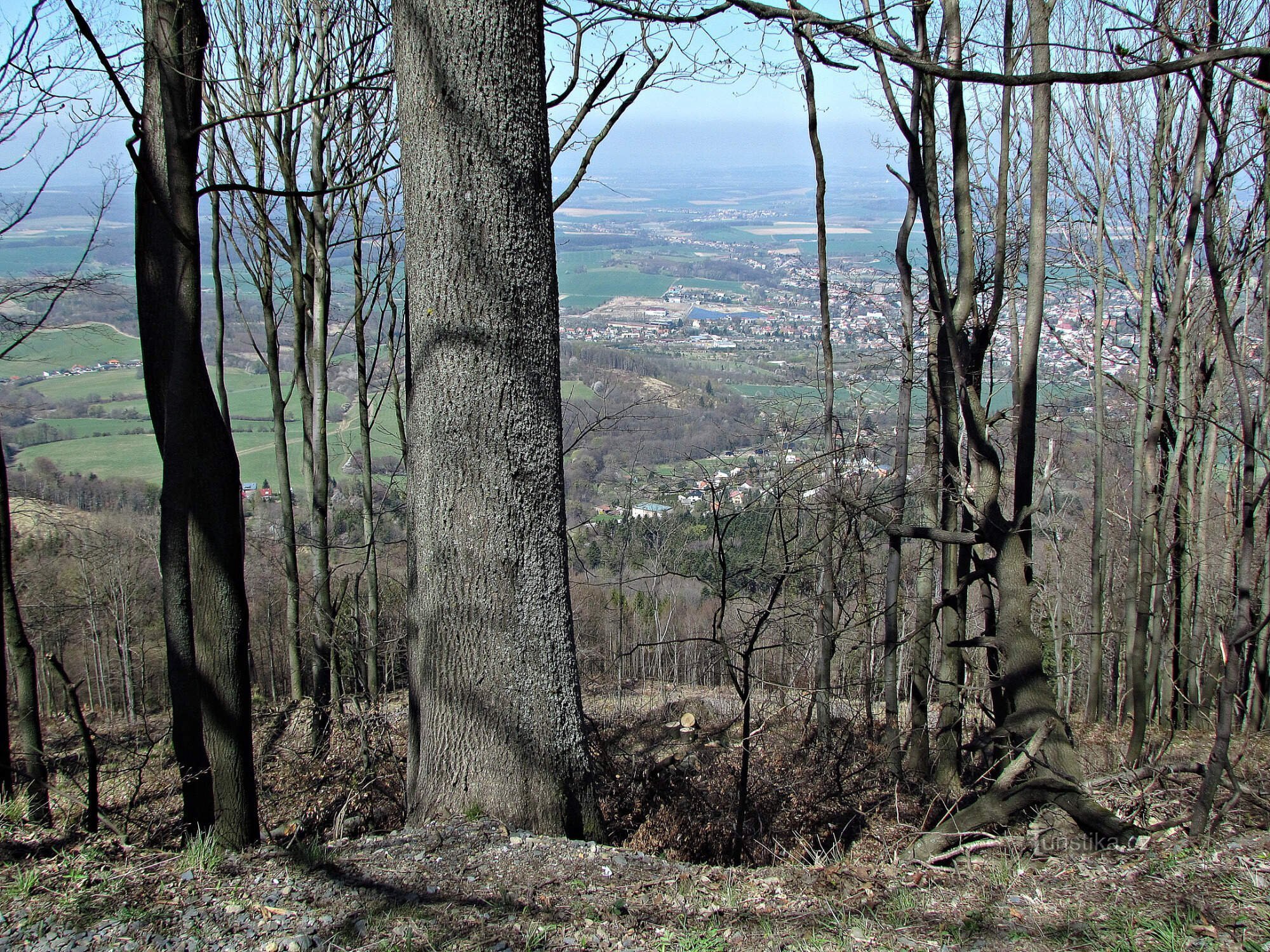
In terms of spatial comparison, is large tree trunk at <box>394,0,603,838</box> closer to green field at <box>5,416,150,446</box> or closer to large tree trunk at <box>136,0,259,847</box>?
large tree trunk at <box>136,0,259,847</box>

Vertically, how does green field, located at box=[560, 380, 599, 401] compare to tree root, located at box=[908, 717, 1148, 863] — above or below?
above

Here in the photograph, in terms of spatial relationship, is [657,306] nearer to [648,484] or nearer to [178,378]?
[648,484]

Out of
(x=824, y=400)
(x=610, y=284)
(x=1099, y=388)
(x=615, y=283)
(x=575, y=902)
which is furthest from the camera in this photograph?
(x=610, y=284)

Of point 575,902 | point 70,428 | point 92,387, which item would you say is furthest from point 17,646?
A: point 92,387

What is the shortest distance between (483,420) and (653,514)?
9.61 m

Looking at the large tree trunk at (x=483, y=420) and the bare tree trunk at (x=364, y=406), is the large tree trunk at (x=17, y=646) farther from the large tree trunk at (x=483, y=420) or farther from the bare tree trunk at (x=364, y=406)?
the large tree trunk at (x=483, y=420)

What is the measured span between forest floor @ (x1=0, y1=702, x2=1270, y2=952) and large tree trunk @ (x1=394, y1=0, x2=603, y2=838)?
326mm

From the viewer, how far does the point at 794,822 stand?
17.0 ft

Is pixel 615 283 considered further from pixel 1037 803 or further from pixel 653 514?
pixel 1037 803

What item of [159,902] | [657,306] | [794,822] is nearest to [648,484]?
[794,822]

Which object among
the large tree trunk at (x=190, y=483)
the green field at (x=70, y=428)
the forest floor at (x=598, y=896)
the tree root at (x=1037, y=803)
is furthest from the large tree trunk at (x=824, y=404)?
the green field at (x=70, y=428)

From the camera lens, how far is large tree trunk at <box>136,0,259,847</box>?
3.70m

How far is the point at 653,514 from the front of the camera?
488 inches

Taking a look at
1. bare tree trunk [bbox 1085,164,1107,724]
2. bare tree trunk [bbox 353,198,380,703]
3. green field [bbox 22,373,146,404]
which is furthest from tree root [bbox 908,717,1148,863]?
green field [bbox 22,373,146,404]
